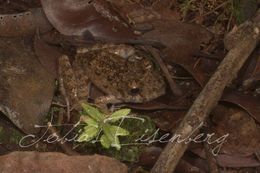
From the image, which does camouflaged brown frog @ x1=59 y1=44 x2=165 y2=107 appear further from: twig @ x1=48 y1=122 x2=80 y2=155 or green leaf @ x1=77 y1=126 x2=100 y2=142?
green leaf @ x1=77 y1=126 x2=100 y2=142

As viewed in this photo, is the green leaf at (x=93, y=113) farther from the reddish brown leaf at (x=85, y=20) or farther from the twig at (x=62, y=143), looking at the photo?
the reddish brown leaf at (x=85, y=20)

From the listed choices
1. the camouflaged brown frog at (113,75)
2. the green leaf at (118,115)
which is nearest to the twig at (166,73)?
the camouflaged brown frog at (113,75)

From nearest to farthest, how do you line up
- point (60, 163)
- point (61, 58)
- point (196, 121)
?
point (60, 163), point (196, 121), point (61, 58)

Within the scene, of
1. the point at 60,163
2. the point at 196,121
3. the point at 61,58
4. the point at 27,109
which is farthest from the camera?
the point at 61,58

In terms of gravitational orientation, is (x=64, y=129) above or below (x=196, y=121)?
below

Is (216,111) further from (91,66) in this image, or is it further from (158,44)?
(91,66)

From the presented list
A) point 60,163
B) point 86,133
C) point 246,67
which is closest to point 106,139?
point 86,133
